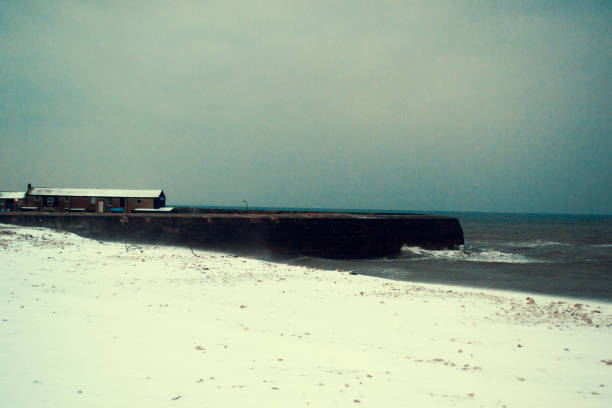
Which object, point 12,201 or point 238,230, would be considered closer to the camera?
point 238,230

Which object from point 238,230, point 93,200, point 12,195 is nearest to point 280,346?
point 238,230

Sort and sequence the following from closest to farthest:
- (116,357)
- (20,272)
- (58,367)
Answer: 1. (58,367)
2. (116,357)
3. (20,272)

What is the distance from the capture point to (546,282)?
14.5m

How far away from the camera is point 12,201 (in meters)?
35.2

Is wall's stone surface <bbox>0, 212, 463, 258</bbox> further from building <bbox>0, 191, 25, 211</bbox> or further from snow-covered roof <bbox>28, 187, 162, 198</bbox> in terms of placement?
building <bbox>0, 191, 25, 211</bbox>

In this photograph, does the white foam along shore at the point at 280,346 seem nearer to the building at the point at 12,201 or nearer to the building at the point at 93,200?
the building at the point at 93,200

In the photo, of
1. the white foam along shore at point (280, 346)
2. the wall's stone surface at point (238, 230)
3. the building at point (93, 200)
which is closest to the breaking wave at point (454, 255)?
the wall's stone surface at point (238, 230)

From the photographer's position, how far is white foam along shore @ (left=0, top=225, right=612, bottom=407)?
12.6ft

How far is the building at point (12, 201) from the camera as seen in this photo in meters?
35.0

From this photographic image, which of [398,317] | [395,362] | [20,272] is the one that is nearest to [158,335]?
[395,362]

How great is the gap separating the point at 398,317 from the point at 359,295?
188 centimetres

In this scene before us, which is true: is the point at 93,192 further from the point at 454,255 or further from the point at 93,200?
the point at 454,255

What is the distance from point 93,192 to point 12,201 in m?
6.50

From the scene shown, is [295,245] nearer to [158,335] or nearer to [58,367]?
[158,335]
